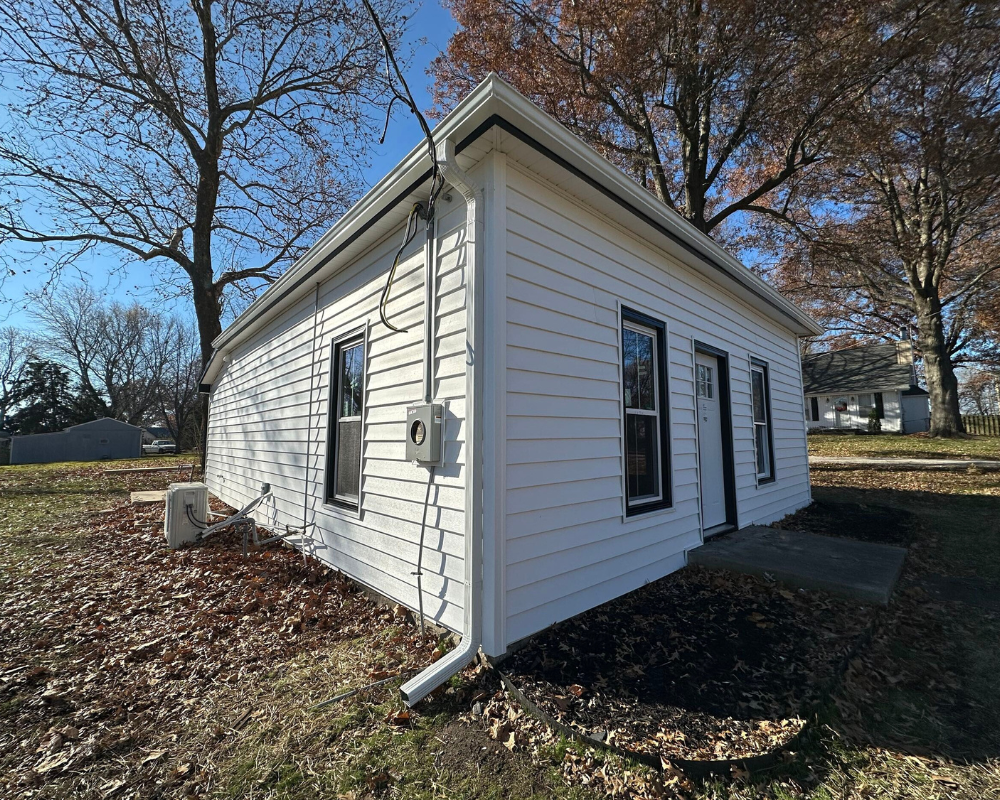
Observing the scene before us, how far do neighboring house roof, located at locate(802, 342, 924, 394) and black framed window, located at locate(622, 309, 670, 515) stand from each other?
26131 millimetres

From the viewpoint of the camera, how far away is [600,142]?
36.8ft


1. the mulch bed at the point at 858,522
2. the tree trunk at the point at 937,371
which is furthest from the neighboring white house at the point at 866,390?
the mulch bed at the point at 858,522

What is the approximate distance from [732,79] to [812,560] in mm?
9272

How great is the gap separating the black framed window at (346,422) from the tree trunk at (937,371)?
22.1m

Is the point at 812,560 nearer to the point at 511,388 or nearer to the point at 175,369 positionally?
the point at 511,388

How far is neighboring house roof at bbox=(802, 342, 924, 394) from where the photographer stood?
25500mm

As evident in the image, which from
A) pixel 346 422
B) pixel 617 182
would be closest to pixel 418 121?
pixel 617 182

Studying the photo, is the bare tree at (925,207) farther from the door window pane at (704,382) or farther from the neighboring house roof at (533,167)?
the door window pane at (704,382)

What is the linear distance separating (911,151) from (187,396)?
149ft

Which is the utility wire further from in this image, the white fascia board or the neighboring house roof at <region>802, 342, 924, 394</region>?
the neighboring house roof at <region>802, 342, 924, 394</region>

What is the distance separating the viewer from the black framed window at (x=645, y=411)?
14.4 feet

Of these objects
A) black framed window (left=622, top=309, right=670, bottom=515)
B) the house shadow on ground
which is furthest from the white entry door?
the house shadow on ground

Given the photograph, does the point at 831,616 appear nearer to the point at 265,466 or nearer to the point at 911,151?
the point at 265,466

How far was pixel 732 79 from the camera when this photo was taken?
29.9 feet
